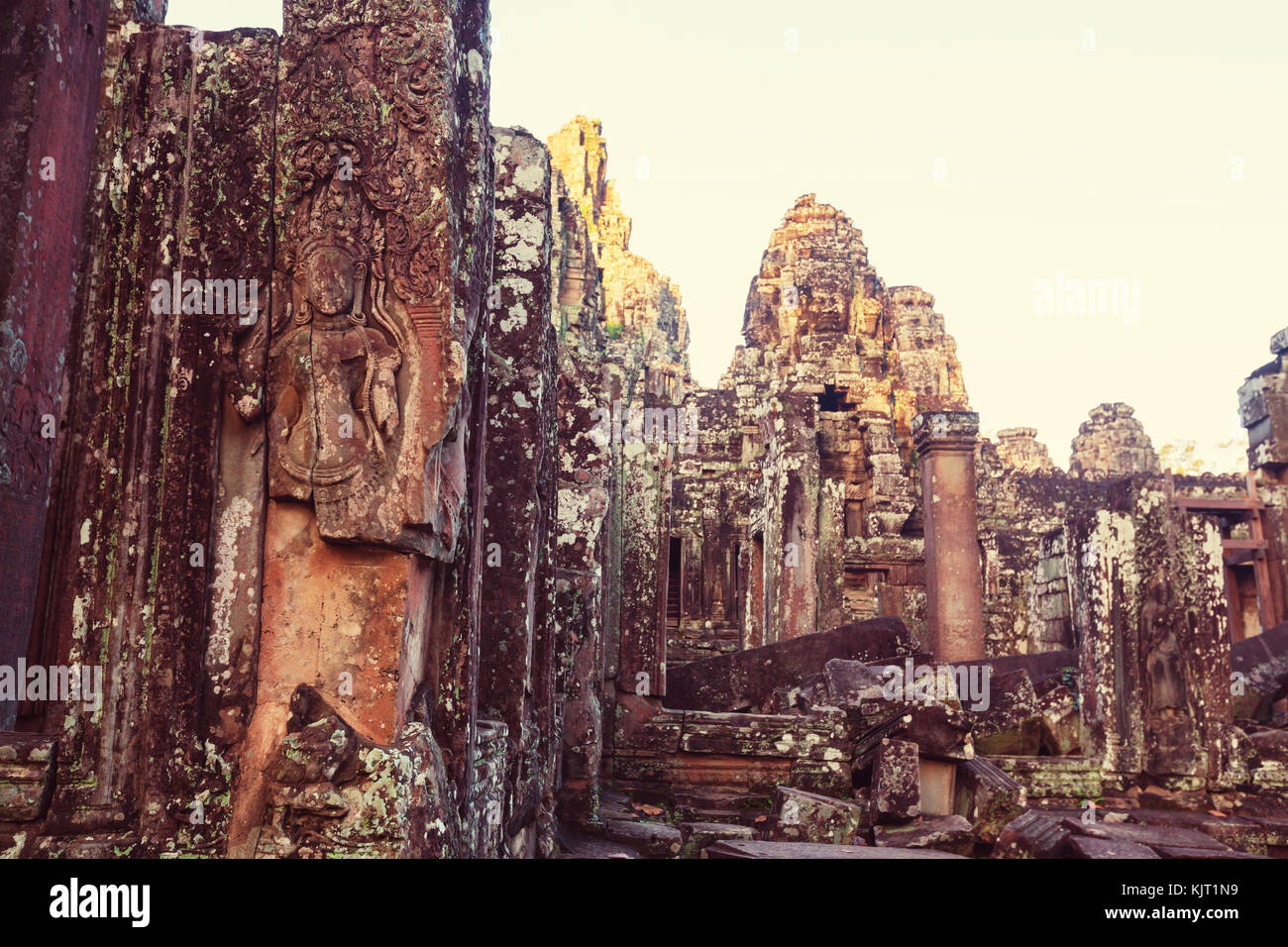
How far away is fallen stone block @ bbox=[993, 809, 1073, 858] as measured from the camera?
6.52 metres

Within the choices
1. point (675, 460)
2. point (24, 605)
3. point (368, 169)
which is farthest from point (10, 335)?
point (675, 460)

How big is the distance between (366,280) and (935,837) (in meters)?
5.65

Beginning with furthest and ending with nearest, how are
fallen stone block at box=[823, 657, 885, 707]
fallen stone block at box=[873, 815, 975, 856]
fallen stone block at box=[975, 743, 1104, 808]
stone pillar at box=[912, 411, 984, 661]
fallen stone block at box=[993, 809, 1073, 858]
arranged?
stone pillar at box=[912, 411, 984, 661], fallen stone block at box=[823, 657, 885, 707], fallen stone block at box=[975, 743, 1104, 808], fallen stone block at box=[873, 815, 975, 856], fallen stone block at box=[993, 809, 1073, 858]

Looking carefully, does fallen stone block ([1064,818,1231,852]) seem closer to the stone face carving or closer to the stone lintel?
the stone lintel

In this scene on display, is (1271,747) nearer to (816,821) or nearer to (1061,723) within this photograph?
(1061,723)

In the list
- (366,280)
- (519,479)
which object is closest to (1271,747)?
(519,479)

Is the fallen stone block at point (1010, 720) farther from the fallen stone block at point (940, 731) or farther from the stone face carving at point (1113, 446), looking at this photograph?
the stone face carving at point (1113, 446)

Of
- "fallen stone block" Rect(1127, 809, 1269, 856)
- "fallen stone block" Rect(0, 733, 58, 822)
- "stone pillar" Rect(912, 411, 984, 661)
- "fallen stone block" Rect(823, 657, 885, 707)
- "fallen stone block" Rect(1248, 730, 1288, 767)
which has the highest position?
"stone pillar" Rect(912, 411, 984, 661)

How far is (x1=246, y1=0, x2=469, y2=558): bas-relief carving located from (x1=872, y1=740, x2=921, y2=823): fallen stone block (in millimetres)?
4988

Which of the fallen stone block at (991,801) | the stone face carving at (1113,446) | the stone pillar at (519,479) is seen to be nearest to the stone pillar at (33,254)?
the stone pillar at (519,479)

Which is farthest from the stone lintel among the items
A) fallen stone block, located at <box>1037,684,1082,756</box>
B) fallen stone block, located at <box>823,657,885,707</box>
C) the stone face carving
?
the stone face carving

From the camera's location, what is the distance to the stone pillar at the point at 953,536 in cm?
1447
